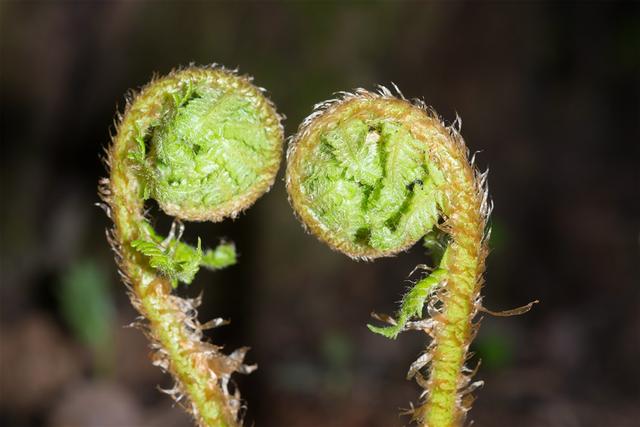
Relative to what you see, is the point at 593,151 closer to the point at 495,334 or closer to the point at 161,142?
the point at 495,334

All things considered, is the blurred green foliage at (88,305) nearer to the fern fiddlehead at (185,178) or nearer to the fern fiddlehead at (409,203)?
the fern fiddlehead at (185,178)

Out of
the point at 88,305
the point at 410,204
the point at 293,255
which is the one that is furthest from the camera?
the point at 293,255

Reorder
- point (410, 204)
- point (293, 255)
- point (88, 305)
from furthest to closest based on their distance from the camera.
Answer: point (293, 255) < point (88, 305) < point (410, 204)

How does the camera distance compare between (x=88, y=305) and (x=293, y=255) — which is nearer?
(x=88, y=305)

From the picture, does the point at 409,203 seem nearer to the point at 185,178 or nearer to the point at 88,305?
the point at 185,178

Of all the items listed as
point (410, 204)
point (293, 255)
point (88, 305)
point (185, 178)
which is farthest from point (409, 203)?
point (293, 255)

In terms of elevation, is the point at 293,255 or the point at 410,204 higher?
the point at 410,204

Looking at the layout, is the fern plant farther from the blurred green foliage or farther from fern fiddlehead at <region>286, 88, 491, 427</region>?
the blurred green foliage
